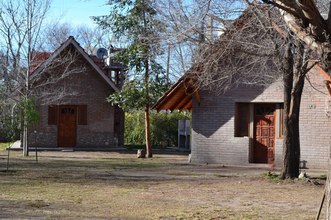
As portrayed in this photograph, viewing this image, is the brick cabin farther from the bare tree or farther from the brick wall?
the bare tree

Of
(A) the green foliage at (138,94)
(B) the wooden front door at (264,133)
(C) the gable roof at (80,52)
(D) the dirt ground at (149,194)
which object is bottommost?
(D) the dirt ground at (149,194)

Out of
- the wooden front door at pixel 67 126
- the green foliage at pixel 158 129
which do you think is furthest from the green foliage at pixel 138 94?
the green foliage at pixel 158 129

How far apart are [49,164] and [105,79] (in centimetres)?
1151

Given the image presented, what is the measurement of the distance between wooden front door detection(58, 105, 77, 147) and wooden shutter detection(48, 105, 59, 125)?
0.24 m

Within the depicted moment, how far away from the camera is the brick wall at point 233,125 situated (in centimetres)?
2192

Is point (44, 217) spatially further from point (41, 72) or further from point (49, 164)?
point (41, 72)

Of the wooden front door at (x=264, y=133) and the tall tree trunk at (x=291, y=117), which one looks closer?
the tall tree trunk at (x=291, y=117)

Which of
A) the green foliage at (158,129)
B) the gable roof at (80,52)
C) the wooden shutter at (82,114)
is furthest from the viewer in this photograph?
the green foliage at (158,129)

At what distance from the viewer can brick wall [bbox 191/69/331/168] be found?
71.9 ft

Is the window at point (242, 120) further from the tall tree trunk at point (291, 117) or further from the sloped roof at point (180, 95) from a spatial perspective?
the tall tree trunk at point (291, 117)

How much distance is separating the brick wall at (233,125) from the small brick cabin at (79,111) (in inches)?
375

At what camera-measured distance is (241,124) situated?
24.2m

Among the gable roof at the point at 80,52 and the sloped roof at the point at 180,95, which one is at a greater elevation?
the gable roof at the point at 80,52

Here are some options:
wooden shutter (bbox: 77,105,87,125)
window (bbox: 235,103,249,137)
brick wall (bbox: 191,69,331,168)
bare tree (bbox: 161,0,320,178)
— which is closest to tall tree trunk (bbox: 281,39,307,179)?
bare tree (bbox: 161,0,320,178)
